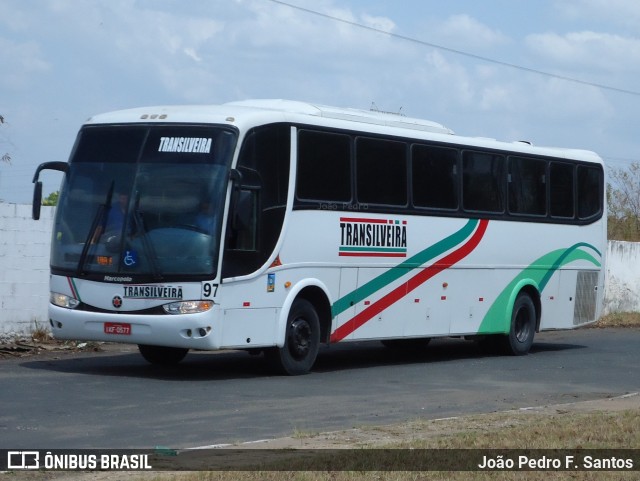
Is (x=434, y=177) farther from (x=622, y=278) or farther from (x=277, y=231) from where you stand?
(x=622, y=278)

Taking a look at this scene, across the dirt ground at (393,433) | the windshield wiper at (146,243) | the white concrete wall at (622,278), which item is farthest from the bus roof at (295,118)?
the white concrete wall at (622,278)

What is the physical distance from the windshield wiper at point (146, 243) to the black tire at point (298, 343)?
81.5 inches

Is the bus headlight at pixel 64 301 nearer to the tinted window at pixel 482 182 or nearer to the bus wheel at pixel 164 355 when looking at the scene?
the bus wheel at pixel 164 355

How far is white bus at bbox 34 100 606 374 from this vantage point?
50.6ft

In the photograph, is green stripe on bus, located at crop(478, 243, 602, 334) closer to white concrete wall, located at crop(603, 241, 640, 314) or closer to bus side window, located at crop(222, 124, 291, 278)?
bus side window, located at crop(222, 124, 291, 278)

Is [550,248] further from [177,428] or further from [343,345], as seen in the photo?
[177,428]

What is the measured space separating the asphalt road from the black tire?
23 cm

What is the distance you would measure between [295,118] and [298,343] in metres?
2.92

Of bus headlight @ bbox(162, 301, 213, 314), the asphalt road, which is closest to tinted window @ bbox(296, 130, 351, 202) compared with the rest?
bus headlight @ bbox(162, 301, 213, 314)

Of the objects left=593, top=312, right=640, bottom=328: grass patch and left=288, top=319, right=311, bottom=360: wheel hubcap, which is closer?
left=288, top=319, right=311, bottom=360: wheel hubcap

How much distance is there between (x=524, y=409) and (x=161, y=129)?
576 centimetres

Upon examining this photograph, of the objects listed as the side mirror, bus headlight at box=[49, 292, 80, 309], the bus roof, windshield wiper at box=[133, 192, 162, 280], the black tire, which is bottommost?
the black tire

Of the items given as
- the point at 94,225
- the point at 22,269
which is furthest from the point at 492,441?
the point at 22,269

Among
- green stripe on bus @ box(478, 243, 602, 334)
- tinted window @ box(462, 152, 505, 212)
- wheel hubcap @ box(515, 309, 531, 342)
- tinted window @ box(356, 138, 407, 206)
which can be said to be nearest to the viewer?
tinted window @ box(356, 138, 407, 206)
